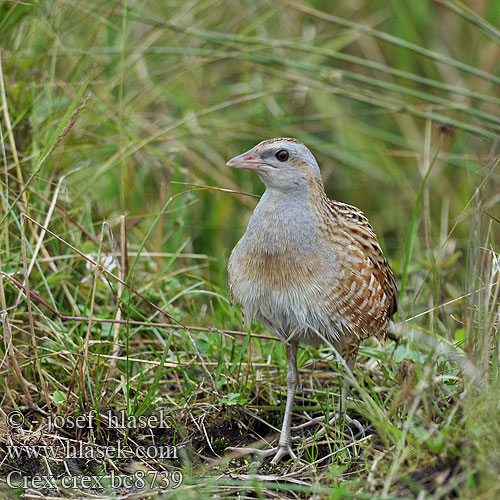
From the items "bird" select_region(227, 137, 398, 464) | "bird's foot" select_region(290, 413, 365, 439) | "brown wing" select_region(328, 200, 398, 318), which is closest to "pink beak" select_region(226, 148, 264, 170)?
"bird" select_region(227, 137, 398, 464)

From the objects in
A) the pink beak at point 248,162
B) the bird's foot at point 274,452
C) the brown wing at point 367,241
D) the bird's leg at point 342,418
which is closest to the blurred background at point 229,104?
the brown wing at point 367,241

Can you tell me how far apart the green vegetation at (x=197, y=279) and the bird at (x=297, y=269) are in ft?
0.71

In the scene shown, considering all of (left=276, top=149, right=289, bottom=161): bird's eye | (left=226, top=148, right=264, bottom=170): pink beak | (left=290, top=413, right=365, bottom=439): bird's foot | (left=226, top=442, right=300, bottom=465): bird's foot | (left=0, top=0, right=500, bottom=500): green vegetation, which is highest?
(left=276, top=149, right=289, bottom=161): bird's eye

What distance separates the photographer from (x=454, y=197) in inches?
282

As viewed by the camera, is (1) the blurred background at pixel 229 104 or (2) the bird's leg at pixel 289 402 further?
(1) the blurred background at pixel 229 104

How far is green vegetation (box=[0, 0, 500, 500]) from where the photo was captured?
2768mm

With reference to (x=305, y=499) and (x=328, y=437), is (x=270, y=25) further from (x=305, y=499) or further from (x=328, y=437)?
(x=305, y=499)

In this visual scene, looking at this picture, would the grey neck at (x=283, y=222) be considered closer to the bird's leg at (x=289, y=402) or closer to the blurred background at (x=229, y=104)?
the bird's leg at (x=289, y=402)

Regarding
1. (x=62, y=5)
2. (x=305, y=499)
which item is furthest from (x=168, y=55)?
(x=305, y=499)

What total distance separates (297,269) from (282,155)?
1.71ft

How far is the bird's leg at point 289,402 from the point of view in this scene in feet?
10.9

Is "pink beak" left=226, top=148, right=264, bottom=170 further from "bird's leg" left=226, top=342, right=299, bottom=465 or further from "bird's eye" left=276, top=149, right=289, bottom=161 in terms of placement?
"bird's leg" left=226, top=342, right=299, bottom=465

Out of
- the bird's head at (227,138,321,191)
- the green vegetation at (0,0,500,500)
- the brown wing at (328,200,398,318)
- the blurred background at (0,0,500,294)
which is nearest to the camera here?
the green vegetation at (0,0,500,500)

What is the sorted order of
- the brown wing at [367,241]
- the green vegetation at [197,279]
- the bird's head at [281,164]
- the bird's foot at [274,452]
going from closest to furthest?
the green vegetation at [197,279], the bird's foot at [274,452], the bird's head at [281,164], the brown wing at [367,241]
